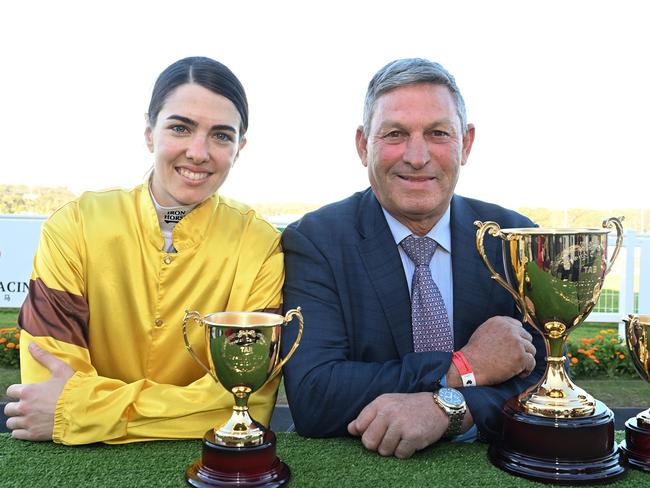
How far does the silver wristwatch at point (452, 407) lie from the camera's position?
1748 mm

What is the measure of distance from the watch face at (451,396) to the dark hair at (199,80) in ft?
3.19

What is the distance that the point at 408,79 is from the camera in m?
2.16

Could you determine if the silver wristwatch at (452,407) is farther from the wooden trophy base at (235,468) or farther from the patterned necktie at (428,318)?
the wooden trophy base at (235,468)

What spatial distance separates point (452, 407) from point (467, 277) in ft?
1.85

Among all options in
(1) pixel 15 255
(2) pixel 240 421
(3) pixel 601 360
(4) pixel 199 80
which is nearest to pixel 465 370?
(2) pixel 240 421

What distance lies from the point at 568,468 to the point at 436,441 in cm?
33

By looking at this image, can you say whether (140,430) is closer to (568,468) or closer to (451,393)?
(451,393)

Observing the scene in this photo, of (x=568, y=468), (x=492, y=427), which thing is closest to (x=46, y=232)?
(x=492, y=427)

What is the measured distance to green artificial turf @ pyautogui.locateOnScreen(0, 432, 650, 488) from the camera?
4.86 feet

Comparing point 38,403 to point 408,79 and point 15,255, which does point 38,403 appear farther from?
point 15,255

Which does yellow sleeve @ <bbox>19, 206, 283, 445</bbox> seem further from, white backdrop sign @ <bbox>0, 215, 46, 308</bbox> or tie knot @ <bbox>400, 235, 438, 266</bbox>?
white backdrop sign @ <bbox>0, 215, 46, 308</bbox>

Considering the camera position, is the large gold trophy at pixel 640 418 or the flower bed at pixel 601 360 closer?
the large gold trophy at pixel 640 418

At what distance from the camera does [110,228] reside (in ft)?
6.74

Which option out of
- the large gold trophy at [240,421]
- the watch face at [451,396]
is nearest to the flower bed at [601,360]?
the watch face at [451,396]
